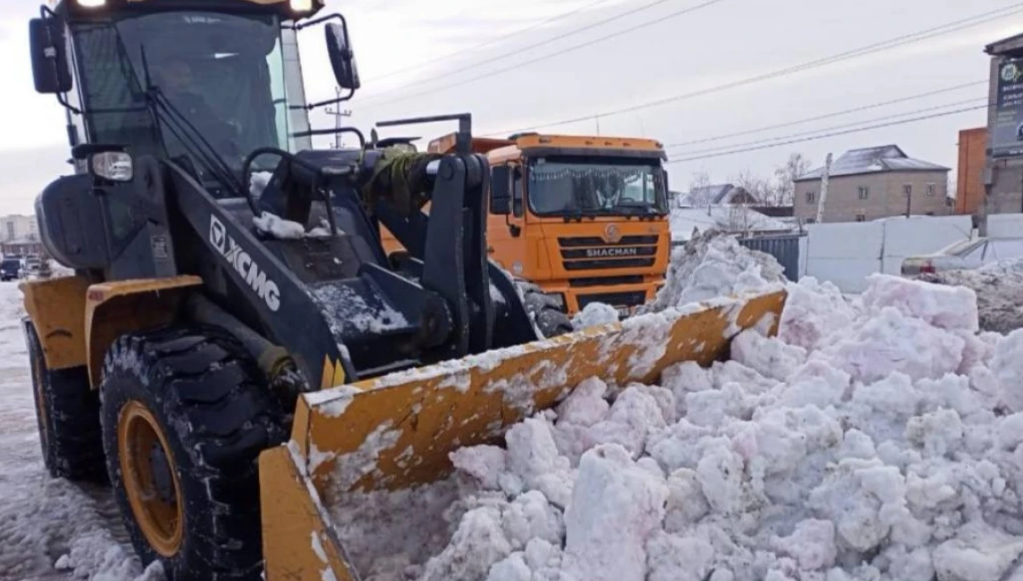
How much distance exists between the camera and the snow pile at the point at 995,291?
7.18 m

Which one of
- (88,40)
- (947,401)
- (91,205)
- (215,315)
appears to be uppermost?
(88,40)

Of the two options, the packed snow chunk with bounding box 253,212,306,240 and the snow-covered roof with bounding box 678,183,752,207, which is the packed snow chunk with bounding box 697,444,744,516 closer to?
the packed snow chunk with bounding box 253,212,306,240

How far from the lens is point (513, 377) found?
3078mm

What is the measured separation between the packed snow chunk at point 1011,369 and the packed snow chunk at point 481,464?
1767mm

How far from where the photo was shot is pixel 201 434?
3041 millimetres

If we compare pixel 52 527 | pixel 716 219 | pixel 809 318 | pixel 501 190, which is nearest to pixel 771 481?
pixel 809 318

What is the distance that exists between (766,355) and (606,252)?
6.62 meters

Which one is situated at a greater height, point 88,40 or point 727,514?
point 88,40

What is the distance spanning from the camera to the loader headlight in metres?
3.80

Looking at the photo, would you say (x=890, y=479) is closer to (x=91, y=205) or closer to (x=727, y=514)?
(x=727, y=514)

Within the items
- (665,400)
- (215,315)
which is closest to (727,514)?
(665,400)

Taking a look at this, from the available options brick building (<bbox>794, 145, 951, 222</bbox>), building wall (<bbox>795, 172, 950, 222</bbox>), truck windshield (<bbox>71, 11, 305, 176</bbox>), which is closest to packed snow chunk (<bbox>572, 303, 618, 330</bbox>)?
truck windshield (<bbox>71, 11, 305, 176</bbox>)

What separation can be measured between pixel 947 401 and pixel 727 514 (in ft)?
3.05

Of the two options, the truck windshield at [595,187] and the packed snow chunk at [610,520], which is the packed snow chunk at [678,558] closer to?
the packed snow chunk at [610,520]
